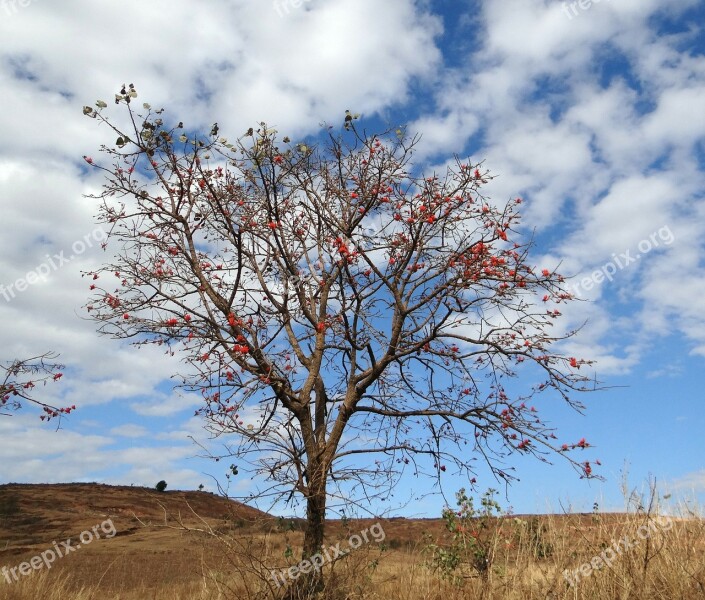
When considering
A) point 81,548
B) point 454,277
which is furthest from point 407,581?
point 81,548

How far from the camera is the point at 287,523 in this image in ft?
27.7

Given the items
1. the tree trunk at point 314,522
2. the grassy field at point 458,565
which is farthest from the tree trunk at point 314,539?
the grassy field at point 458,565

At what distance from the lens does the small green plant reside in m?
10.6

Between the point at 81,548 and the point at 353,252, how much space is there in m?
15.4

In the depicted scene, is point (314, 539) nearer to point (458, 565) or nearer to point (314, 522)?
point (314, 522)

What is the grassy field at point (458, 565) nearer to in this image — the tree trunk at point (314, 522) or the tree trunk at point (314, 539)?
the tree trunk at point (314, 539)

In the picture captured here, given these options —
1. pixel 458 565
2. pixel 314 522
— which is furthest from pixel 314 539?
pixel 458 565

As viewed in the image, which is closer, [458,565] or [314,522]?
[314,522]

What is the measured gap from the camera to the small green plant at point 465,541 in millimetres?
10562

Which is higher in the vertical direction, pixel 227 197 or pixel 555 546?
pixel 227 197

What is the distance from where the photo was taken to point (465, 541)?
10.7 meters

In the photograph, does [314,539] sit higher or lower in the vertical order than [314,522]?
lower

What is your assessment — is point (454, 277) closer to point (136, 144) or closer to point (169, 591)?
point (136, 144)

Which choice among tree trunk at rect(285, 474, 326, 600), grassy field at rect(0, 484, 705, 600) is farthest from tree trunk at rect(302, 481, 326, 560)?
grassy field at rect(0, 484, 705, 600)
